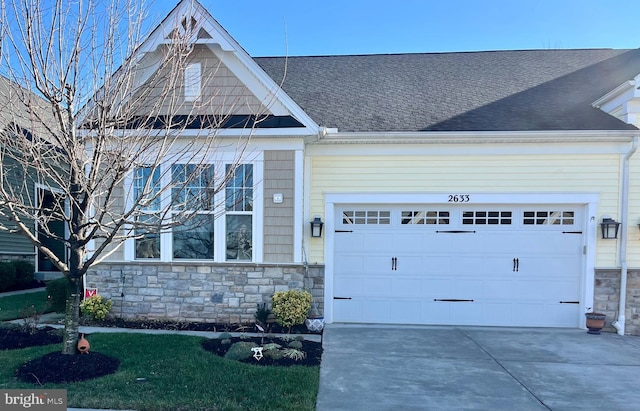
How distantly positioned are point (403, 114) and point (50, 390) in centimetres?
709

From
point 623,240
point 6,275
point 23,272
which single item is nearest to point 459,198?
point 623,240

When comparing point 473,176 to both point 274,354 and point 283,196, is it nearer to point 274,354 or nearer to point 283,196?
point 283,196

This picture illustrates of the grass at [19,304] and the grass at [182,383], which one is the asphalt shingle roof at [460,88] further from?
the grass at [19,304]

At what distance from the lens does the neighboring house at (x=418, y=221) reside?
707 cm

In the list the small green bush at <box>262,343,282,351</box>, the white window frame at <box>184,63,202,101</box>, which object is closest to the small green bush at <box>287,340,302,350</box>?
the small green bush at <box>262,343,282,351</box>

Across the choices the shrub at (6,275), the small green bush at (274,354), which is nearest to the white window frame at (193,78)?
the small green bush at (274,354)

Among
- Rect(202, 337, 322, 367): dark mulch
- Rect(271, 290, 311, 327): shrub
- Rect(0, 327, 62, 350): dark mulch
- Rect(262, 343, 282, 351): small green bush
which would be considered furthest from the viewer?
Rect(271, 290, 311, 327): shrub

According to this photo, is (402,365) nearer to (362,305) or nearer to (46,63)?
(362,305)

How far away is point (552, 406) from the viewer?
13.2 ft

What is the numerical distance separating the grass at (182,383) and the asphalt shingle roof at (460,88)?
15.6 ft

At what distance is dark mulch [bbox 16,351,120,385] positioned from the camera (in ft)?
14.1

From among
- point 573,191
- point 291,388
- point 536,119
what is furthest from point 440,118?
point 291,388

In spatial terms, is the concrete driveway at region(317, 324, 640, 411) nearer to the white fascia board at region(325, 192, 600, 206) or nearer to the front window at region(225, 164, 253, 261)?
the front window at region(225, 164, 253, 261)

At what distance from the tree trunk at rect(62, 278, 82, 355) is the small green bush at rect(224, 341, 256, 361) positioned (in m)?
1.88
